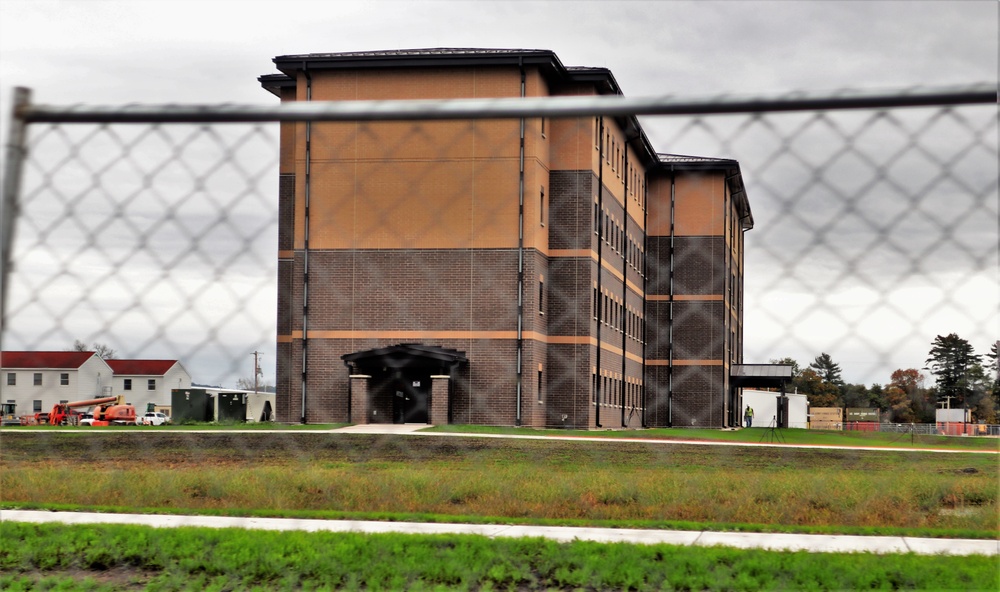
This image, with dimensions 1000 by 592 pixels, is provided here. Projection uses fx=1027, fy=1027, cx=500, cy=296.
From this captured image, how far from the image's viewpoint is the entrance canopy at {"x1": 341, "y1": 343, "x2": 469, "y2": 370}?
125 ft

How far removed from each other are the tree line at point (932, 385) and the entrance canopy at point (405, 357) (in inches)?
1210

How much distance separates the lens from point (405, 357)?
1555 inches

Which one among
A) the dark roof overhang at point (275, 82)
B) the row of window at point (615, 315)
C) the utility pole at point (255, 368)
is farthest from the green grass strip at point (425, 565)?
the dark roof overhang at point (275, 82)

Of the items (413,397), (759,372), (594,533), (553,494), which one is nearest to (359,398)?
(413,397)

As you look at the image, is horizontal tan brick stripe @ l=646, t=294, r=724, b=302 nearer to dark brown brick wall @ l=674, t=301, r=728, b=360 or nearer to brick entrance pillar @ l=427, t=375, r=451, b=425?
dark brown brick wall @ l=674, t=301, r=728, b=360

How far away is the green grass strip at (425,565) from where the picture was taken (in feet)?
25.6

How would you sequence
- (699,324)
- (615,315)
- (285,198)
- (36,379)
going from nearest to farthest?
(36,379) → (699,324) → (285,198) → (615,315)

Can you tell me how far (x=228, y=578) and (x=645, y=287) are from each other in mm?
4066

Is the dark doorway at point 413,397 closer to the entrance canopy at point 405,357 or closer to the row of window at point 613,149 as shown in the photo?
the entrance canopy at point 405,357

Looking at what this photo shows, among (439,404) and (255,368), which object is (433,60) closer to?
(439,404)

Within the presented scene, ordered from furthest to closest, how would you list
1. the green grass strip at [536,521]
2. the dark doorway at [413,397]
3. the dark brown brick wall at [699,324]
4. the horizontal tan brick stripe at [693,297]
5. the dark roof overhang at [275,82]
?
the dark roof overhang at [275,82] < the dark doorway at [413,397] < the green grass strip at [536,521] < the dark brown brick wall at [699,324] < the horizontal tan brick stripe at [693,297]

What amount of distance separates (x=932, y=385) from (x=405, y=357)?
113ft

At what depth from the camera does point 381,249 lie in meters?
7.42

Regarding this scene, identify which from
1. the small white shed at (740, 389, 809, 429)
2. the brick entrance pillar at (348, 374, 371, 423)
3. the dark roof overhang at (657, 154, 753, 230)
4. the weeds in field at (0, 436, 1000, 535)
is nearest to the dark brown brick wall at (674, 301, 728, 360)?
the dark roof overhang at (657, 154, 753, 230)
